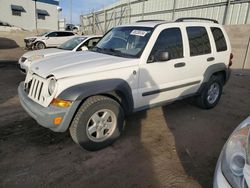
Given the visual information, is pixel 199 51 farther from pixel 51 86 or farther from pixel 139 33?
pixel 51 86

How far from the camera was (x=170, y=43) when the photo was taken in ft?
12.5

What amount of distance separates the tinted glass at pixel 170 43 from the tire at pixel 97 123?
1193 mm

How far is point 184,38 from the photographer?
4.00 metres

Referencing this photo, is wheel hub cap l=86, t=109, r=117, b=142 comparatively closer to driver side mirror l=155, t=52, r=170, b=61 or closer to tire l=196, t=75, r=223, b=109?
driver side mirror l=155, t=52, r=170, b=61

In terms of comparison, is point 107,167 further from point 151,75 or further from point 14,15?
point 14,15

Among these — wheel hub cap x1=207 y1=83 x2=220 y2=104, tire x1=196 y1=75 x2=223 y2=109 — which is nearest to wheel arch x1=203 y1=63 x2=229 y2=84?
tire x1=196 y1=75 x2=223 y2=109

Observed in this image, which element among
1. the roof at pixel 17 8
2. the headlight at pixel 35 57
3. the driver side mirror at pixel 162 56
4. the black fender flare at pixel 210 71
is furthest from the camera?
the roof at pixel 17 8

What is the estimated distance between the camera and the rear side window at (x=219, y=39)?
4.70m

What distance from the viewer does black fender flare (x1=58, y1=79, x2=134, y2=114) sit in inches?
108

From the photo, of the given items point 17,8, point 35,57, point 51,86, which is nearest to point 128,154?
point 51,86

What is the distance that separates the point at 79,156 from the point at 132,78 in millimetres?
1426

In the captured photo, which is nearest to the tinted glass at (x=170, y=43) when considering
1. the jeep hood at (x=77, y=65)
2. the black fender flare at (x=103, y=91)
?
the jeep hood at (x=77, y=65)

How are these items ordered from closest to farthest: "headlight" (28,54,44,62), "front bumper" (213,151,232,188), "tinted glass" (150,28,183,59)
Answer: "front bumper" (213,151,232,188) < "tinted glass" (150,28,183,59) < "headlight" (28,54,44,62)

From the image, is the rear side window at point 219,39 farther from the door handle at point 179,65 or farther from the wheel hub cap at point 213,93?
the door handle at point 179,65
